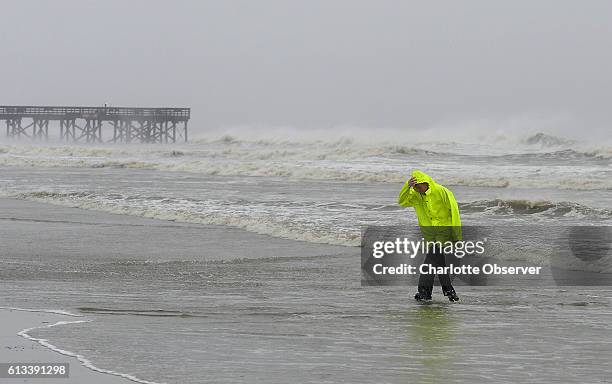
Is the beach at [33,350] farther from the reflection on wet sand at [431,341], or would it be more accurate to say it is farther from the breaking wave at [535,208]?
the breaking wave at [535,208]

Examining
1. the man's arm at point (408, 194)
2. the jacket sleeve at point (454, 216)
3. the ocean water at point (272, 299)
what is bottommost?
the ocean water at point (272, 299)

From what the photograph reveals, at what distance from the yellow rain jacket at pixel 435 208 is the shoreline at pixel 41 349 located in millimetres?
3092

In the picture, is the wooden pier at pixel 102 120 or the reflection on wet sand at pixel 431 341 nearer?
the reflection on wet sand at pixel 431 341

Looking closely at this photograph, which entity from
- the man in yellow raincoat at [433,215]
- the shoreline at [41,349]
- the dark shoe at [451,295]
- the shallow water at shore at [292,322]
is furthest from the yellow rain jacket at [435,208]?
the shoreline at [41,349]

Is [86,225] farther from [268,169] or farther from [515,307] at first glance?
[268,169]

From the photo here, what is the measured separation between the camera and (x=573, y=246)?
13.7 meters

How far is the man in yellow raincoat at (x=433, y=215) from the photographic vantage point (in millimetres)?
9547

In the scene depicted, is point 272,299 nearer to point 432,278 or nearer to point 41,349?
point 432,278

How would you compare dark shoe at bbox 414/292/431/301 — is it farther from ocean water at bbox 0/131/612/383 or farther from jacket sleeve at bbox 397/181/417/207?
jacket sleeve at bbox 397/181/417/207

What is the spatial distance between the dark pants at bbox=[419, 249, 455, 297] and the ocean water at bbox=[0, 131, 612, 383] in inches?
6.1

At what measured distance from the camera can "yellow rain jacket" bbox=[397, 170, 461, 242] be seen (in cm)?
955

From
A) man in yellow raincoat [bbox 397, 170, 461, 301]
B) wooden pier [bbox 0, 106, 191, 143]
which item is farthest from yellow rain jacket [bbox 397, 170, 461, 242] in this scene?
wooden pier [bbox 0, 106, 191, 143]

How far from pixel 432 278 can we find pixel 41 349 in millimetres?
3878

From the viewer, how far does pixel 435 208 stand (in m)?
9.58
